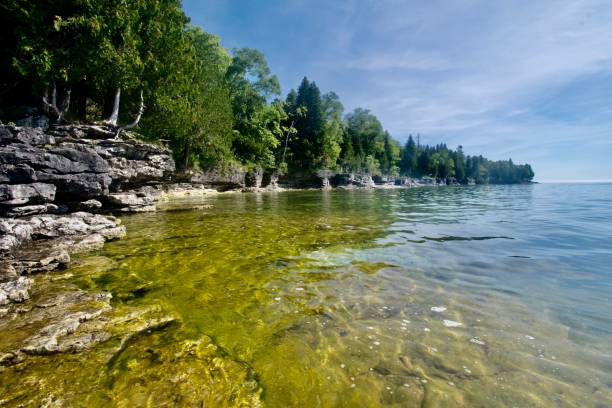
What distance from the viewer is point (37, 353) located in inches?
122

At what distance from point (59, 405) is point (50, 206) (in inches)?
422

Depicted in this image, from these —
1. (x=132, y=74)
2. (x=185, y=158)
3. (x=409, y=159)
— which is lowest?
(x=185, y=158)

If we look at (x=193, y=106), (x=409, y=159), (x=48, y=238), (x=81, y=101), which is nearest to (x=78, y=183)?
(x=48, y=238)

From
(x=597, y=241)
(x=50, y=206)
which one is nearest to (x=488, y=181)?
(x=597, y=241)

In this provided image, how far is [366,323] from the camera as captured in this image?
3.93 meters

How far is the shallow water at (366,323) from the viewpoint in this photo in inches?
106

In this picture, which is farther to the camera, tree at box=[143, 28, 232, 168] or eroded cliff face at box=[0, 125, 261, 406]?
tree at box=[143, 28, 232, 168]

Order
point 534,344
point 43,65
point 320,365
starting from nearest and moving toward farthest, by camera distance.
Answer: point 320,365
point 534,344
point 43,65

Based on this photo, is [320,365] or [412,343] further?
[412,343]

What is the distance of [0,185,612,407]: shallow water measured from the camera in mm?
2699

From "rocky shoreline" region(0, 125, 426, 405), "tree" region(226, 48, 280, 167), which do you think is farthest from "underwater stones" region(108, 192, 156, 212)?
"tree" region(226, 48, 280, 167)

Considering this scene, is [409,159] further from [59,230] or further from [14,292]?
[14,292]

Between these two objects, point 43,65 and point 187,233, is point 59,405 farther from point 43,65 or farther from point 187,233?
point 43,65

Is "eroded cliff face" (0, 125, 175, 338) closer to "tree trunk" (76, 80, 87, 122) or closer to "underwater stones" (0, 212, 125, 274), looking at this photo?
"underwater stones" (0, 212, 125, 274)
